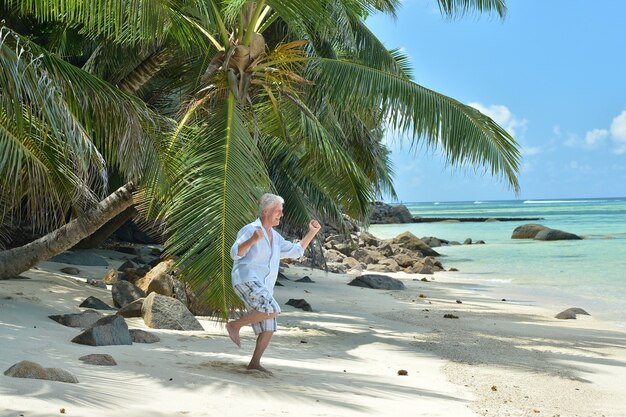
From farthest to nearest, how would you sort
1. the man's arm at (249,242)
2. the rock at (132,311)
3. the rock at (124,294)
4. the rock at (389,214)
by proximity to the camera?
1. the rock at (389,214)
2. the rock at (124,294)
3. the rock at (132,311)
4. the man's arm at (249,242)

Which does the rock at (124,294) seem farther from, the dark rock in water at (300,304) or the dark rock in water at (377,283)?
the dark rock in water at (377,283)

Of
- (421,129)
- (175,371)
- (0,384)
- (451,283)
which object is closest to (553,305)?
(451,283)

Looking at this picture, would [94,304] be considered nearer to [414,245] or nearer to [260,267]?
[260,267]

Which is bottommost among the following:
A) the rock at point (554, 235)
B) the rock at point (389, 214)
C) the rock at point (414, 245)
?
the rock at point (414, 245)

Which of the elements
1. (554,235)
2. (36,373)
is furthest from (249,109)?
(554,235)

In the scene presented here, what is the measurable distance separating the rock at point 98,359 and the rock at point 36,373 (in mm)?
774

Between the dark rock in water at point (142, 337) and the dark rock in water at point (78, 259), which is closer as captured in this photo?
the dark rock in water at point (142, 337)

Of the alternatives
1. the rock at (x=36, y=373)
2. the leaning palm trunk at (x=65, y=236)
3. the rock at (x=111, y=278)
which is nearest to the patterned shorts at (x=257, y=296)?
the rock at (x=36, y=373)

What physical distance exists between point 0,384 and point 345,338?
469cm

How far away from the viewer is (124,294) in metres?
9.70

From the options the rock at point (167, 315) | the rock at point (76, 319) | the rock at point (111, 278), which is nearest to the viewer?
the rock at point (76, 319)

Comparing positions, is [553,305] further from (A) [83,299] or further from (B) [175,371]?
(B) [175,371]

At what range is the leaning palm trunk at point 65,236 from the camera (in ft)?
33.0

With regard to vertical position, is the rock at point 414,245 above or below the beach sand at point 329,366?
above
